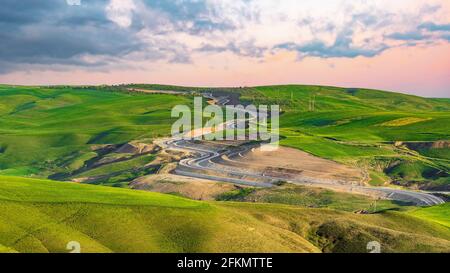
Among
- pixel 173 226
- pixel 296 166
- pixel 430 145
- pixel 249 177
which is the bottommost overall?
pixel 249 177

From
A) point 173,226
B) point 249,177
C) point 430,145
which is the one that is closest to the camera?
point 173,226

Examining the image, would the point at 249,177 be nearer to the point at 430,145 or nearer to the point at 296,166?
the point at 296,166

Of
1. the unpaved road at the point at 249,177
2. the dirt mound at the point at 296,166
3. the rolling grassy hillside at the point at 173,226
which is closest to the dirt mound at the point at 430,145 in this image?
the dirt mound at the point at 296,166

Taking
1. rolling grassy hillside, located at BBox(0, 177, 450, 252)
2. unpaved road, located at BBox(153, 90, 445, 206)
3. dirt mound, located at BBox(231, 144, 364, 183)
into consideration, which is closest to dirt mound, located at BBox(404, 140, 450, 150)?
dirt mound, located at BBox(231, 144, 364, 183)

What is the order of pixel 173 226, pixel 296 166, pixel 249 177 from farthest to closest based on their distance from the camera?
pixel 296 166, pixel 249 177, pixel 173 226

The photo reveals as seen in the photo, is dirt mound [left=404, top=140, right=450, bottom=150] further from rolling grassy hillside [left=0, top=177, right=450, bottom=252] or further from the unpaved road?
rolling grassy hillside [left=0, top=177, right=450, bottom=252]

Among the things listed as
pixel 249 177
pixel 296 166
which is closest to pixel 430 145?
pixel 296 166

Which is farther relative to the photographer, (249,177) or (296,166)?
(296,166)
